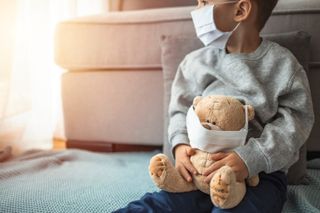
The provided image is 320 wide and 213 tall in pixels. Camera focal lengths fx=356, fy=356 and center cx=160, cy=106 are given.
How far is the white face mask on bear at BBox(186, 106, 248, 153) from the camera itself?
2.40 feet

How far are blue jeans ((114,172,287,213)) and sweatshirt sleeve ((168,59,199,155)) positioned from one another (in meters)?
0.14

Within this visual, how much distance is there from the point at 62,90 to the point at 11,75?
0.19 metres

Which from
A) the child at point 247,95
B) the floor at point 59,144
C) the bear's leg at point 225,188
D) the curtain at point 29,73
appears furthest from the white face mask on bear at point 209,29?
the floor at point 59,144

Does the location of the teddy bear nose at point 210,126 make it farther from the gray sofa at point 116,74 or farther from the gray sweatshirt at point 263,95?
A: the gray sofa at point 116,74

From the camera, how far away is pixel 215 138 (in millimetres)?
732

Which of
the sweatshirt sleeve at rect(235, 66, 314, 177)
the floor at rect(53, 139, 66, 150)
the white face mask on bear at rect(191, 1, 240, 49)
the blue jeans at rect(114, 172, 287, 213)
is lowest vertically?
the floor at rect(53, 139, 66, 150)

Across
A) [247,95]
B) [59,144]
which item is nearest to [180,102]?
[247,95]

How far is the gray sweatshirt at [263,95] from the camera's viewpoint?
75 centimetres

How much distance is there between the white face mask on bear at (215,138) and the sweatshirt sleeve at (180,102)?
88mm

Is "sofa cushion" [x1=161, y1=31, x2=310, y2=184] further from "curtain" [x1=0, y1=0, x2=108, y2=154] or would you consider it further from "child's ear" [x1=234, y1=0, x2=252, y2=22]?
"curtain" [x1=0, y1=0, x2=108, y2=154]

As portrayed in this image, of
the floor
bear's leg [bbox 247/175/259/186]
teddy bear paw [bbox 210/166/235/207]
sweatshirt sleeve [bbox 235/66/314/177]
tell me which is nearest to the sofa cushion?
sweatshirt sleeve [bbox 235/66/314/177]

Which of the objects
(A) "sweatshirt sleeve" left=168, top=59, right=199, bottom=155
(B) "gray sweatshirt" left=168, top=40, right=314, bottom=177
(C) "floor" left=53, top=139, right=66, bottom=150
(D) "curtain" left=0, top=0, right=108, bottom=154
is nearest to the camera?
(B) "gray sweatshirt" left=168, top=40, right=314, bottom=177

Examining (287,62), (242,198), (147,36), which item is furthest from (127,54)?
(242,198)

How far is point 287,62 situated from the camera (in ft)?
2.73
